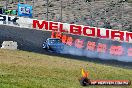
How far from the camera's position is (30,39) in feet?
108

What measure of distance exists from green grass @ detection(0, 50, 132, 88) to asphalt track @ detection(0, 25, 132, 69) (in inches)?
62.0

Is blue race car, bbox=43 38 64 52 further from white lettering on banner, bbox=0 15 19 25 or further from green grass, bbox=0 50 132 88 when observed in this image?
white lettering on banner, bbox=0 15 19 25

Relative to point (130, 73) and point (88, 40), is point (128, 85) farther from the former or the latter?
point (88, 40)

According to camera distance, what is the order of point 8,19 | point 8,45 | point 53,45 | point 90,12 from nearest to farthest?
point 8,45 → point 53,45 → point 8,19 → point 90,12

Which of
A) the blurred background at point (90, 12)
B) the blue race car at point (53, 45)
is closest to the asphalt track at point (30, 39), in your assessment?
the blue race car at point (53, 45)

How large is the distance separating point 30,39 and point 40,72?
11.8 m

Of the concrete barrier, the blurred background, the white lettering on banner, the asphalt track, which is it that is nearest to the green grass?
the concrete barrier

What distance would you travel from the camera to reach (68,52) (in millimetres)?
31297

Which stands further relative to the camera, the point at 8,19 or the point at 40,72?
the point at 8,19

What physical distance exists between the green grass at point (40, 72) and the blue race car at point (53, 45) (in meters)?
1.62

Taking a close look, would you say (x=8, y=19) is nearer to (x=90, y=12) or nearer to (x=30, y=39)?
(x=30, y=39)

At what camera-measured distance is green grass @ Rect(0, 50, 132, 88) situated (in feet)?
59.6

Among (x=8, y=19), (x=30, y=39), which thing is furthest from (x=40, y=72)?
(x=8, y=19)

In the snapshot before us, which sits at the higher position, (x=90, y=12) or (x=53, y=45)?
(x=90, y=12)
